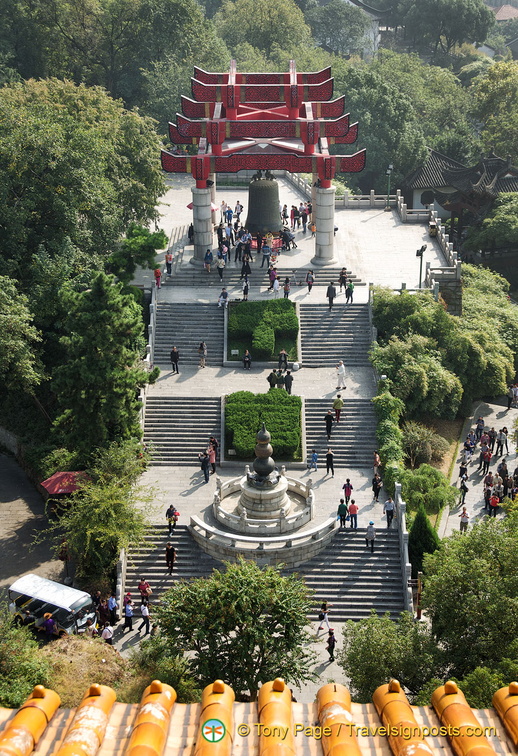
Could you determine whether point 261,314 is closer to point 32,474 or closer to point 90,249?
point 90,249

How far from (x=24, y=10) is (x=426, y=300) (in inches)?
1873

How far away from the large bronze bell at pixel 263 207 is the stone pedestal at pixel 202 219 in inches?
157

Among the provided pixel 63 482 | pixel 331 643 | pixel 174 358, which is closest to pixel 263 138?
pixel 174 358

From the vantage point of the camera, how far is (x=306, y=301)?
51875 millimetres

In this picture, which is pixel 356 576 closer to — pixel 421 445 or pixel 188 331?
pixel 421 445

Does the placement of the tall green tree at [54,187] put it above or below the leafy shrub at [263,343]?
above

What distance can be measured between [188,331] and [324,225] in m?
9.83

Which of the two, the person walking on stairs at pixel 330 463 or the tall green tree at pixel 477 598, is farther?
the person walking on stairs at pixel 330 463

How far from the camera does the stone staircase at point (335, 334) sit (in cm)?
4894

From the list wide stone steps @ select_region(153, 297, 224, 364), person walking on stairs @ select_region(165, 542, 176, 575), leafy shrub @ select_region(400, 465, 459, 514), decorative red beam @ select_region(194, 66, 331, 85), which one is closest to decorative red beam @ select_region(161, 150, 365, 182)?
decorative red beam @ select_region(194, 66, 331, 85)

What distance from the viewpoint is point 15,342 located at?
4406cm

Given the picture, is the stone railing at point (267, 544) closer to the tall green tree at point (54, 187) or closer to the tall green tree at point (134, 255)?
the tall green tree at point (134, 255)

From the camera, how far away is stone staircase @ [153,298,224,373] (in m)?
49.2

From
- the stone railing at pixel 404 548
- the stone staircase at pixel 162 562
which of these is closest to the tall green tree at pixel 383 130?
the stone railing at pixel 404 548
